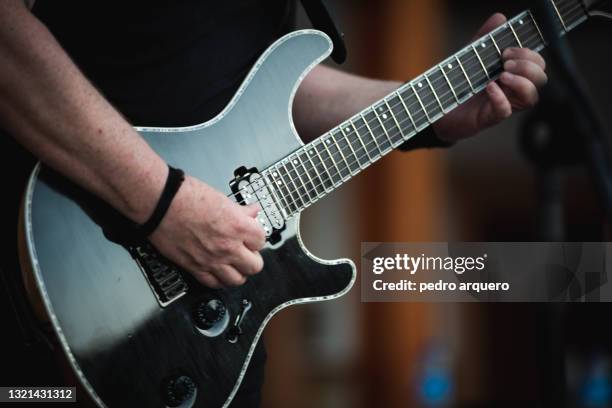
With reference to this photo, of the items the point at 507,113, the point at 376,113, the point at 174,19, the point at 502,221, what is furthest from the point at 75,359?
the point at 502,221

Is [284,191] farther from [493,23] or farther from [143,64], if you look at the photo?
[493,23]

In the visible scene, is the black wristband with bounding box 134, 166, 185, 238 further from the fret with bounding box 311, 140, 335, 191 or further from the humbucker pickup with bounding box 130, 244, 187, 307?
the fret with bounding box 311, 140, 335, 191

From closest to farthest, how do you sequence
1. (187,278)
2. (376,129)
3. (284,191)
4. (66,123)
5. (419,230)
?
(66,123) < (187,278) < (284,191) < (376,129) < (419,230)

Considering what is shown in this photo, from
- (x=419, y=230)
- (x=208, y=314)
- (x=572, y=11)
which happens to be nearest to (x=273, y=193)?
(x=208, y=314)

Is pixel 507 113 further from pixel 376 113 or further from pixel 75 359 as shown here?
pixel 75 359

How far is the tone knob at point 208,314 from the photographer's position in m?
1.13

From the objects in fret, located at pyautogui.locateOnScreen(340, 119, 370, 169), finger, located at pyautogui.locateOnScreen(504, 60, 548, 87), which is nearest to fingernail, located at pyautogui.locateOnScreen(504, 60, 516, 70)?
finger, located at pyautogui.locateOnScreen(504, 60, 548, 87)

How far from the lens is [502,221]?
4113 mm

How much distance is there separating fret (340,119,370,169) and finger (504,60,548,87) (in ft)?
1.08

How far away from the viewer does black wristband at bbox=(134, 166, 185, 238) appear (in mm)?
1061

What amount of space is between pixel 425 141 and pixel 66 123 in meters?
0.76

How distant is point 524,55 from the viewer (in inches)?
53.4

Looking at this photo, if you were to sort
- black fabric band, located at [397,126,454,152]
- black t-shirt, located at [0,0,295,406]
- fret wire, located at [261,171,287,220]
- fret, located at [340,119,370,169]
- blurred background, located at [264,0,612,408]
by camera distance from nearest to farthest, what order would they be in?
black t-shirt, located at [0,0,295,406] → fret wire, located at [261,171,287,220] → fret, located at [340,119,370,169] → black fabric band, located at [397,126,454,152] → blurred background, located at [264,0,612,408]

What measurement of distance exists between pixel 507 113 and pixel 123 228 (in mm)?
760
